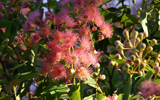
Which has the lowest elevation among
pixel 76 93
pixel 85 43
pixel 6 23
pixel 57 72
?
pixel 76 93

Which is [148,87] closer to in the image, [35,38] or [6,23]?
[35,38]

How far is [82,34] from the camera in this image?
33.3 inches

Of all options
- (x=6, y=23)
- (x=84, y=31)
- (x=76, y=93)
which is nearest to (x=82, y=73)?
(x=76, y=93)

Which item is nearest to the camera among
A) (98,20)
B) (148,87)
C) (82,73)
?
(148,87)

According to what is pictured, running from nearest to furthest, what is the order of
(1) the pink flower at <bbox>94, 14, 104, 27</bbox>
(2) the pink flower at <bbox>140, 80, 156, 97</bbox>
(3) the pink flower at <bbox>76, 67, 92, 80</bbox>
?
1. (2) the pink flower at <bbox>140, 80, 156, 97</bbox>
2. (3) the pink flower at <bbox>76, 67, 92, 80</bbox>
3. (1) the pink flower at <bbox>94, 14, 104, 27</bbox>

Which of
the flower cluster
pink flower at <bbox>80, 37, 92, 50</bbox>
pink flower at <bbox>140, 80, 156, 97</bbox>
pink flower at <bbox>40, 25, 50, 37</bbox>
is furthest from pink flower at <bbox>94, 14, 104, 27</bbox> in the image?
pink flower at <bbox>140, 80, 156, 97</bbox>

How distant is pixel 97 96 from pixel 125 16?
55 cm

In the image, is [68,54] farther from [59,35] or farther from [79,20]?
[79,20]

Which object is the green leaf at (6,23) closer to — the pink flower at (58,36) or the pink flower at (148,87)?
the pink flower at (58,36)

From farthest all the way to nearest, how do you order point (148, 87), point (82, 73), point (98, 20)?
point (98, 20) → point (82, 73) → point (148, 87)

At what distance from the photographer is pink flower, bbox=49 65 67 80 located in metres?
0.78

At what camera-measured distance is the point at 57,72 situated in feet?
2.59

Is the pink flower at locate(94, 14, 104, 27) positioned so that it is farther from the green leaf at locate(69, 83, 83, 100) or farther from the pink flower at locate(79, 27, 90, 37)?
the green leaf at locate(69, 83, 83, 100)

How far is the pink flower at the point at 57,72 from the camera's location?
783mm
